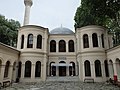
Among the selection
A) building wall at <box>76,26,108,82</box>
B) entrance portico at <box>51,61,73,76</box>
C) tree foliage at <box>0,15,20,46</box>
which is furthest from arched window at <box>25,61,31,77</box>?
tree foliage at <box>0,15,20,46</box>

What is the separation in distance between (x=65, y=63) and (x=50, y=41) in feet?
16.6

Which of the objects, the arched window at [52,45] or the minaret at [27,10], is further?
the minaret at [27,10]

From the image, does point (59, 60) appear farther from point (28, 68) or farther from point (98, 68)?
point (98, 68)

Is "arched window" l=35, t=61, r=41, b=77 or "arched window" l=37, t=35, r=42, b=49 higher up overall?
"arched window" l=37, t=35, r=42, b=49

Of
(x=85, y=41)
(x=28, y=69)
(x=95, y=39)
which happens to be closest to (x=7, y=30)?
(x=28, y=69)

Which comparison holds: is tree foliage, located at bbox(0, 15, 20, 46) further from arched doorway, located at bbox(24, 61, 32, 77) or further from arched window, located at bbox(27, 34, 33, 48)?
arched doorway, located at bbox(24, 61, 32, 77)

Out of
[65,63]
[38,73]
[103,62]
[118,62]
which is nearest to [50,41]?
[65,63]

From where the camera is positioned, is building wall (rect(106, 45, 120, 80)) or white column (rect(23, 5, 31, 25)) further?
white column (rect(23, 5, 31, 25))

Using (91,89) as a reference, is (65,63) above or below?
above

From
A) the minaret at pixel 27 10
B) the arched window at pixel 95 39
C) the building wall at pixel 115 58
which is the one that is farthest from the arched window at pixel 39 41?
the building wall at pixel 115 58

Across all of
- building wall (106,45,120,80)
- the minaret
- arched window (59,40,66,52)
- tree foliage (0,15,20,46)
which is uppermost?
the minaret

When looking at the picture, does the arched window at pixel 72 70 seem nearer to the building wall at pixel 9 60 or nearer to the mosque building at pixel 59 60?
the mosque building at pixel 59 60

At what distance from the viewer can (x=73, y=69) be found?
72.5 feet

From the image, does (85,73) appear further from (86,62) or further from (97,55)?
(97,55)
